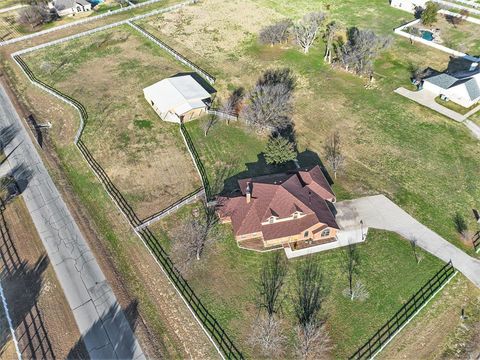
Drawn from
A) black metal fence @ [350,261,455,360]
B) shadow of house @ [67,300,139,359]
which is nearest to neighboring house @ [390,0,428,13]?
black metal fence @ [350,261,455,360]

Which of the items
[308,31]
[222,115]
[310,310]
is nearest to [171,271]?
[310,310]

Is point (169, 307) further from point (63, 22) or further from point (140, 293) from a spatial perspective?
point (63, 22)

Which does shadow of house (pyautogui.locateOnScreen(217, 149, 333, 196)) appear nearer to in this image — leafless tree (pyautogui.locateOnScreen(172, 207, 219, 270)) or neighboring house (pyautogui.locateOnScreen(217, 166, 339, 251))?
neighboring house (pyautogui.locateOnScreen(217, 166, 339, 251))

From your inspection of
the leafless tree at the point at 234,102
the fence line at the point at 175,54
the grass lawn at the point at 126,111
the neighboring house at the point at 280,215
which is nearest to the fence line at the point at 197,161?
the grass lawn at the point at 126,111

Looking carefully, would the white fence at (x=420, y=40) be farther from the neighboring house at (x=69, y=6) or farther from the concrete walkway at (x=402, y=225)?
the neighboring house at (x=69, y=6)

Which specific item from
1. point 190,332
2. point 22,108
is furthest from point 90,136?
point 190,332

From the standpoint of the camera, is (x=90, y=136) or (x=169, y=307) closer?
(x=169, y=307)
